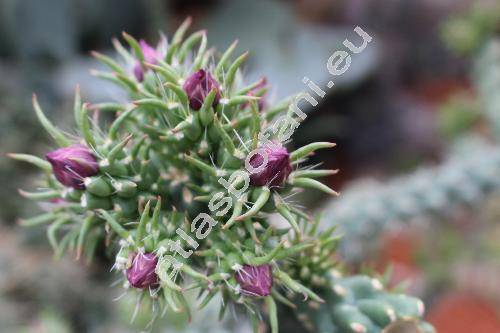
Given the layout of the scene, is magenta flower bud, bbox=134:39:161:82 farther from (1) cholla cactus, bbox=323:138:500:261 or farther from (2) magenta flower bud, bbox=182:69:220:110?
(1) cholla cactus, bbox=323:138:500:261

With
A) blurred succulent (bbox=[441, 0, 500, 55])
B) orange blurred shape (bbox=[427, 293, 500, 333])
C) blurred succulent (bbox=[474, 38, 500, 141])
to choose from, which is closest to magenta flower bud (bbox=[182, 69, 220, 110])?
blurred succulent (bbox=[474, 38, 500, 141])

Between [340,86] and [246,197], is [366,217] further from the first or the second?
[340,86]

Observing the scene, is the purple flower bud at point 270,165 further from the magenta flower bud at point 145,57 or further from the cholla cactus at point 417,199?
the cholla cactus at point 417,199

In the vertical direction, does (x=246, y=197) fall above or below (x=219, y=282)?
above

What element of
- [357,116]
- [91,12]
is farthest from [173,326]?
[91,12]

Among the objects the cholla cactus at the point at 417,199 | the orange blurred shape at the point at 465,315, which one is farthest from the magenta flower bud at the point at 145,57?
the orange blurred shape at the point at 465,315

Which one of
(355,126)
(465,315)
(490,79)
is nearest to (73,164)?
(490,79)

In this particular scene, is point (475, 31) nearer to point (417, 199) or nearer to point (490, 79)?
point (490, 79)
